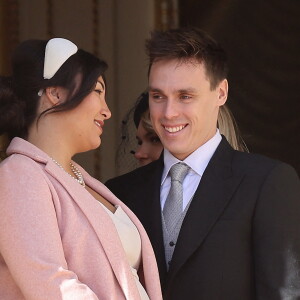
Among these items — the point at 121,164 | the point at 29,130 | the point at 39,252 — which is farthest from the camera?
the point at 121,164

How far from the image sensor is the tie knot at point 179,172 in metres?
3.25

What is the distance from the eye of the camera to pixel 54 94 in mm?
2934

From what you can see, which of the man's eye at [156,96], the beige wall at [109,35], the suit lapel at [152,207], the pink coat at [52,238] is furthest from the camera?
the beige wall at [109,35]

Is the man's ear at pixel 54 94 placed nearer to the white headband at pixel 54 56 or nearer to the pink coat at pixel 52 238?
the white headband at pixel 54 56

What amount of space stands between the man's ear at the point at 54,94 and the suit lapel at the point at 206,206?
21.8 inches

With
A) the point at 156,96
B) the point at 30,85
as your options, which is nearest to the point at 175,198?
the point at 156,96

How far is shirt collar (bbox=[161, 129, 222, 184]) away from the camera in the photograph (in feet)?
10.7

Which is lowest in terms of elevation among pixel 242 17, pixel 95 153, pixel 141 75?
pixel 95 153

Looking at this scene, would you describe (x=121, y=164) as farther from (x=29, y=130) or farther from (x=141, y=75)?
(x=29, y=130)

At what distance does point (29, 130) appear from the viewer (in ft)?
9.65

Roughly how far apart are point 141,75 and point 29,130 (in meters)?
2.28

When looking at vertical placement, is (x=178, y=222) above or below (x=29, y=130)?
below

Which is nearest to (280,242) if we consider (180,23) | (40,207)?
(40,207)

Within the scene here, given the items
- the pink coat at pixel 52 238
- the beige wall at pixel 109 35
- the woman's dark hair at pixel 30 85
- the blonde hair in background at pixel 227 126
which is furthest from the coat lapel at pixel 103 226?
the beige wall at pixel 109 35
